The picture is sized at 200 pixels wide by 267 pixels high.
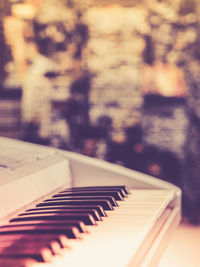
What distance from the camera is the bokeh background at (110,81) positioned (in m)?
4.60

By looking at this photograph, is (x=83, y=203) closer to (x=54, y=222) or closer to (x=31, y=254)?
(x=54, y=222)

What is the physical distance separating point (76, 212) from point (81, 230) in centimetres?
13

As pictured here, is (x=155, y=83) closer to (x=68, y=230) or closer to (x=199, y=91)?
(x=199, y=91)

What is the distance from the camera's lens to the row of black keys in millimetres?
852

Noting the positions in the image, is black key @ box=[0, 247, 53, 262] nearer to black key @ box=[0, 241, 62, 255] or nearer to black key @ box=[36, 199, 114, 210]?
black key @ box=[0, 241, 62, 255]

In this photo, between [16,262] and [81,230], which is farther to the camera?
[81,230]

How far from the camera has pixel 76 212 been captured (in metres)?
1.16

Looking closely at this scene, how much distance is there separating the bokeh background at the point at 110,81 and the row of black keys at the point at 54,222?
10.5 feet

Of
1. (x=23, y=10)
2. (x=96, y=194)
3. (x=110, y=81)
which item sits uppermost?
(x=23, y=10)

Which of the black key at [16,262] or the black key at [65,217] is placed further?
the black key at [65,217]

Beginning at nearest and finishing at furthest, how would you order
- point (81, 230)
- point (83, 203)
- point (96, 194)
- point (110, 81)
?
point (81, 230) < point (83, 203) < point (96, 194) < point (110, 81)

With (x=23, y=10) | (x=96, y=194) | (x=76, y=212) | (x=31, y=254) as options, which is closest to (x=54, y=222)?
(x=76, y=212)

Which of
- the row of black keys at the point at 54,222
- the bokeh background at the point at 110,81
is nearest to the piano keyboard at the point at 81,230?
the row of black keys at the point at 54,222

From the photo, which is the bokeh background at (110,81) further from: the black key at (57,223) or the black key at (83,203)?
the black key at (57,223)
